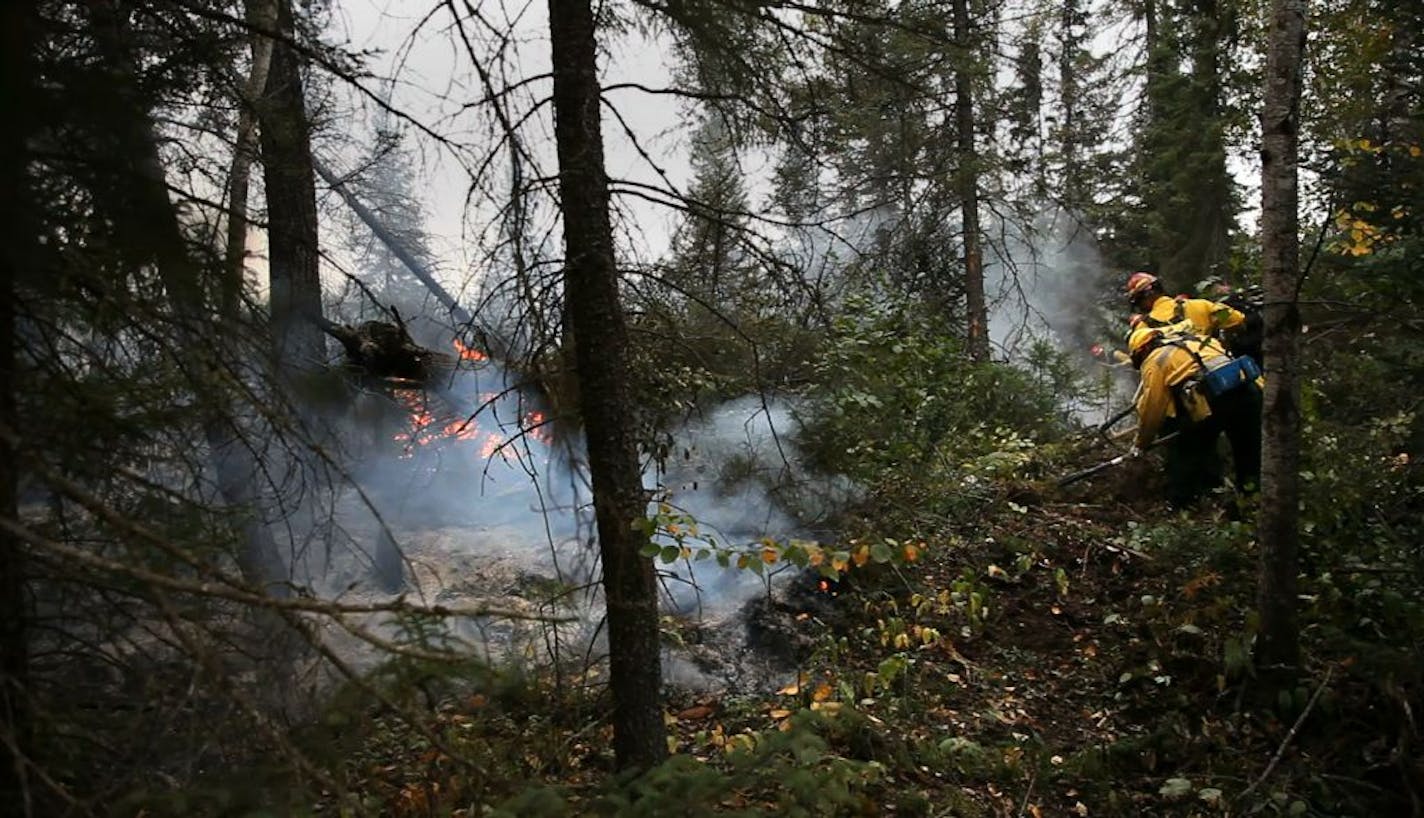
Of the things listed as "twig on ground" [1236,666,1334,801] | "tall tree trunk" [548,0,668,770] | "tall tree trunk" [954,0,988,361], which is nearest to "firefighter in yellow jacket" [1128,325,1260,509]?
"twig on ground" [1236,666,1334,801]

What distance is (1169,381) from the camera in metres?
7.58

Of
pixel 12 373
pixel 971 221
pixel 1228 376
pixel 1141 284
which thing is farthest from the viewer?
pixel 971 221

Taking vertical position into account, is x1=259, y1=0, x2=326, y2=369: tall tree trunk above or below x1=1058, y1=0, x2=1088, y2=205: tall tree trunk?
below

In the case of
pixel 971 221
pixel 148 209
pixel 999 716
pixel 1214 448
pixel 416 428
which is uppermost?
pixel 971 221

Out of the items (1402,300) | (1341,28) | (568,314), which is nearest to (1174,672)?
(1402,300)

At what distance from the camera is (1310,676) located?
510 centimetres

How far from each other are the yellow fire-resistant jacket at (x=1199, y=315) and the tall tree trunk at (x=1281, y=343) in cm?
176

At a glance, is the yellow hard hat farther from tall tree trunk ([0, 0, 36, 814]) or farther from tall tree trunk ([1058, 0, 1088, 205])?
tall tree trunk ([0, 0, 36, 814])

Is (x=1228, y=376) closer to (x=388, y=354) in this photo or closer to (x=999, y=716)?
(x=999, y=716)

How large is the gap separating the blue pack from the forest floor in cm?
124

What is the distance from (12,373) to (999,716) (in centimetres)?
537

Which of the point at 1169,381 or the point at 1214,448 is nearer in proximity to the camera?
the point at 1169,381

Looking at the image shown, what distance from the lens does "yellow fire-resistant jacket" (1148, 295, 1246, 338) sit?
267 inches

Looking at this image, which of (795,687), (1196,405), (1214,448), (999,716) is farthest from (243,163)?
(1214,448)
